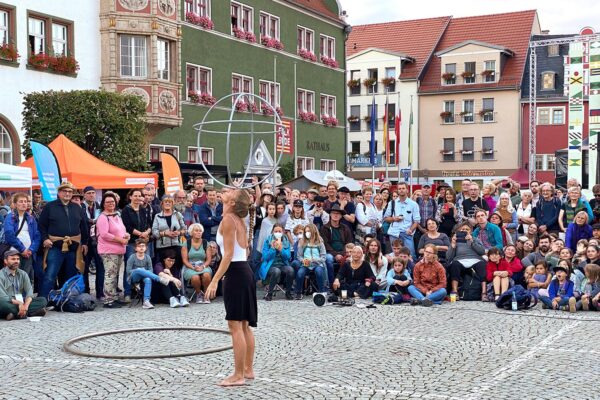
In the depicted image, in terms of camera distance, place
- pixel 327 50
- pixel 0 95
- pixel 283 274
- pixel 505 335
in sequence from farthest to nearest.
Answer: pixel 327 50 → pixel 0 95 → pixel 283 274 → pixel 505 335

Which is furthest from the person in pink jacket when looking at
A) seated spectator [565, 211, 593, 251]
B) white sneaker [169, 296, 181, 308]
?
seated spectator [565, 211, 593, 251]

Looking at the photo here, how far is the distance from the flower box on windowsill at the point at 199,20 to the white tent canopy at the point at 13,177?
20133 mm

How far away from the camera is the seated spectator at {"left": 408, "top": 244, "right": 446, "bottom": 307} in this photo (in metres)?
15.0

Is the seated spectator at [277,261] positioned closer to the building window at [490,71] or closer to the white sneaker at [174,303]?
the white sneaker at [174,303]

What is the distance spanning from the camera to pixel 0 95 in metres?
27.2

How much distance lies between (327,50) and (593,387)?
4179 centimetres

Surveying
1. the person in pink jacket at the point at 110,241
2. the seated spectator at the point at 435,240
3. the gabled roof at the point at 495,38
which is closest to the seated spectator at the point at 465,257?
the seated spectator at the point at 435,240

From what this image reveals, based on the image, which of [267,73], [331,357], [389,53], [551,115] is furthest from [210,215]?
[389,53]

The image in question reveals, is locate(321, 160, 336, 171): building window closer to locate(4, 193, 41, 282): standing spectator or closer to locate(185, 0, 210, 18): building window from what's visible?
locate(185, 0, 210, 18): building window

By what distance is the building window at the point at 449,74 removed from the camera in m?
65.6

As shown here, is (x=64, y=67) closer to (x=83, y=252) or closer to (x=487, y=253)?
(x=83, y=252)

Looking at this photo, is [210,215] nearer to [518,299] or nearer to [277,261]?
[277,261]

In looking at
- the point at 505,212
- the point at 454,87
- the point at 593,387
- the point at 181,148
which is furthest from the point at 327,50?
the point at 593,387

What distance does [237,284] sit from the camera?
840 centimetres
